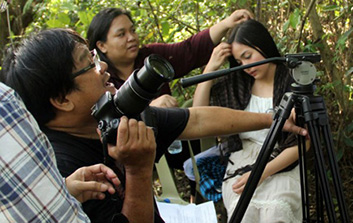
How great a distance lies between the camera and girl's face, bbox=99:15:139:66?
2600 millimetres

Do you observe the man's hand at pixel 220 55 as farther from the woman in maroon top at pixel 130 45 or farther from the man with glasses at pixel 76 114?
the man with glasses at pixel 76 114

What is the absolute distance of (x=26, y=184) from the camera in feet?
2.48

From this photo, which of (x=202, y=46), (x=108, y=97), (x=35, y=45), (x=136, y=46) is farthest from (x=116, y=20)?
(x=108, y=97)

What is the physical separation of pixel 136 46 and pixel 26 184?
76.9 inches

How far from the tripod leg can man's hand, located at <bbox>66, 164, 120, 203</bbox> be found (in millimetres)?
643

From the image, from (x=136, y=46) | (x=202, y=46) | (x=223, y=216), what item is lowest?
(x=223, y=216)

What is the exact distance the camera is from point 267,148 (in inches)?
64.5

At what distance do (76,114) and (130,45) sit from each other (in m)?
1.25

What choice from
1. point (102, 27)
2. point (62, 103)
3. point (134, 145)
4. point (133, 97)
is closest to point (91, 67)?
point (62, 103)

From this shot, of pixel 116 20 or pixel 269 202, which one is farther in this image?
pixel 116 20

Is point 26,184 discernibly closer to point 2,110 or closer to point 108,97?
point 2,110

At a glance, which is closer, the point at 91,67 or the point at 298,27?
the point at 91,67

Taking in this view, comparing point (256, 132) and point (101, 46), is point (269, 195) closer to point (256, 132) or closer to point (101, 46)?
point (256, 132)

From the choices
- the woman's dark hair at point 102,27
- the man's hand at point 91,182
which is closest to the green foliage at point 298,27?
the woman's dark hair at point 102,27
